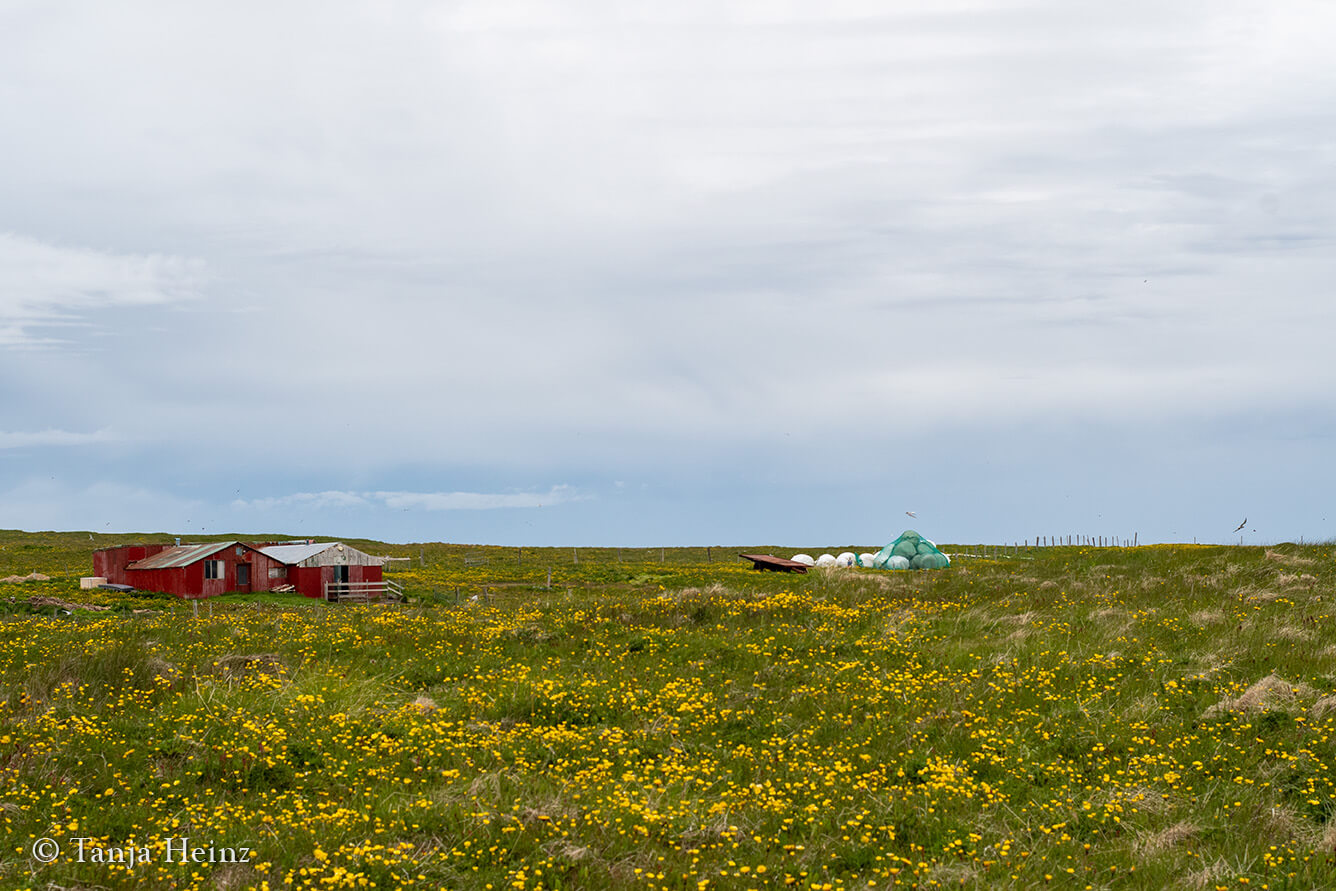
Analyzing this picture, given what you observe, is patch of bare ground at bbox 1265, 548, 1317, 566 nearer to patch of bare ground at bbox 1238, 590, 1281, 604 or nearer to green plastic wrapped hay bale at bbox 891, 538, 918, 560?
patch of bare ground at bbox 1238, 590, 1281, 604

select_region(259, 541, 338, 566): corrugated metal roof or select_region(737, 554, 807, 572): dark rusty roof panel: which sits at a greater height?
select_region(259, 541, 338, 566): corrugated metal roof

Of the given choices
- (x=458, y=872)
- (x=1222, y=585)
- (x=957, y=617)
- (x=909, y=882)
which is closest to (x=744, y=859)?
(x=909, y=882)

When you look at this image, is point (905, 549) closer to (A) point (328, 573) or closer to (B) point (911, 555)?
(B) point (911, 555)

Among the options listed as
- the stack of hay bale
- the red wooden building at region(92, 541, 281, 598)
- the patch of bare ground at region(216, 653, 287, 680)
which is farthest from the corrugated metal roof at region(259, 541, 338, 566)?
the patch of bare ground at region(216, 653, 287, 680)

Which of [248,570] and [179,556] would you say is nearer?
[179,556]

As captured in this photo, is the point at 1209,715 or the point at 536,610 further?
the point at 536,610

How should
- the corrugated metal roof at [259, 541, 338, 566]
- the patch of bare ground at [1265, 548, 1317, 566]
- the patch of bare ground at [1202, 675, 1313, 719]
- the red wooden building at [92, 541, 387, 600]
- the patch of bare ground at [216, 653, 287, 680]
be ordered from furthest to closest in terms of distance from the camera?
the corrugated metal roof at [259, 541, 338, 566]
the red wooden building at [92, 541, 387, 600]
the patch of bare ground at [1265, 548, 1317, 566]
the patch of bare ground at [216, 653, 287, 680]
the patch of bare ground at [1202, 675, 1313, 719]

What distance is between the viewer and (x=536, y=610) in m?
27.8

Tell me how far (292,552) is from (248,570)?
116 inches

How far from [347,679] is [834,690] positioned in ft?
31.6

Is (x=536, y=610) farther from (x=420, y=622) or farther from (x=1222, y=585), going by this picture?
(x=1222, y=585)

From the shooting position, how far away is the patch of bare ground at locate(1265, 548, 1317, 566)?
1382 inches

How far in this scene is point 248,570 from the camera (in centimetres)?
5572

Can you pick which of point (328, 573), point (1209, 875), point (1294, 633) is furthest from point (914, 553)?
point (1209, 875)
